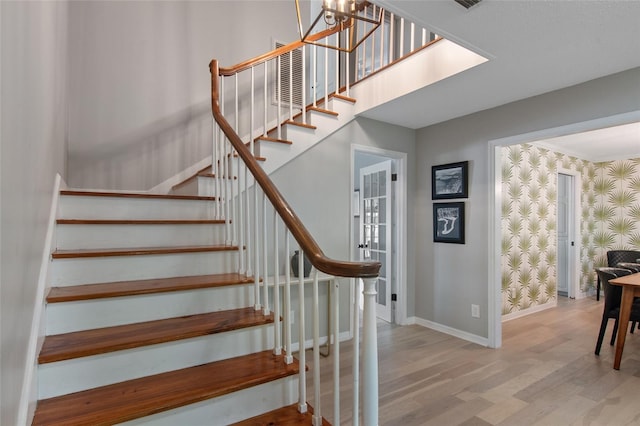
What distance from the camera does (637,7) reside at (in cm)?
173

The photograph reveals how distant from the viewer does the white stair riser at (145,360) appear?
52.3 inches

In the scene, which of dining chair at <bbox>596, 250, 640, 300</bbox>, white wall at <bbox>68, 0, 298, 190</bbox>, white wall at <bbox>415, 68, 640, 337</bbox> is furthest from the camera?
dining chair at <bbox>596, 250, 640, 300</bbox>

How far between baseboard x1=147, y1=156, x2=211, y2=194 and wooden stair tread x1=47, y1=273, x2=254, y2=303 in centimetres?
171

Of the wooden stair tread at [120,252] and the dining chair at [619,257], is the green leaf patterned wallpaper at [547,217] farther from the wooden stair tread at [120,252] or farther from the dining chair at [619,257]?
the wooden stair tread at [120,252]

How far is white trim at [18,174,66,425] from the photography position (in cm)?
108

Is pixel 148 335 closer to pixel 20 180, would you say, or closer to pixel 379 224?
pixel 20 180

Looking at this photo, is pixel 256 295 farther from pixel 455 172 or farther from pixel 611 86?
pixel 611 86

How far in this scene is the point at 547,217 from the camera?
482 cm

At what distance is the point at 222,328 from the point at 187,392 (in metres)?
0.33

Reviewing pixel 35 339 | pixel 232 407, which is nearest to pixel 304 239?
pixel 232 407

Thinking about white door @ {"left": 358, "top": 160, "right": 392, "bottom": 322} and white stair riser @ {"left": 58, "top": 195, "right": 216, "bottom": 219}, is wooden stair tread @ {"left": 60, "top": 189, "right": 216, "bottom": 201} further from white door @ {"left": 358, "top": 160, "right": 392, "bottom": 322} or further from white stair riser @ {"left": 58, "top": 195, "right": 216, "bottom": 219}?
white door @ {"left": 358, "top": 160, "right": 392, "bottom": 322}

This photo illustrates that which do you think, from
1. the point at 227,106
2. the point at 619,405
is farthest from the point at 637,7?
the point at 227,106

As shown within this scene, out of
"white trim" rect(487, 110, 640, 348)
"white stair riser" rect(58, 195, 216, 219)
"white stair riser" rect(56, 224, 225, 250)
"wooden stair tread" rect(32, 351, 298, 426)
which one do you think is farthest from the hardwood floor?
"white stair riser" rect(58, 195, 216, 219)

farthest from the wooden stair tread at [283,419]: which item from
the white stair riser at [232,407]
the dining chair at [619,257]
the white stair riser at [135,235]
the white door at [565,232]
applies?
the dining chair at [619,257]
